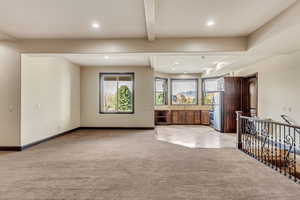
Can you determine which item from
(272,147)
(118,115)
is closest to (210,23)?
(272,147)

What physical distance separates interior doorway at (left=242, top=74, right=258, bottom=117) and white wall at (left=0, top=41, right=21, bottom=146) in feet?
25.0

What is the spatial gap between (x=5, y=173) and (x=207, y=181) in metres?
3.42

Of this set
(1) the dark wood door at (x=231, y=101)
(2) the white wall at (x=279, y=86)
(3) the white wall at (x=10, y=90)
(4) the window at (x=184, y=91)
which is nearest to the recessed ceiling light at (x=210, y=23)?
(2) the white wall at (x=279, y=86)

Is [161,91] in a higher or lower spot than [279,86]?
higher

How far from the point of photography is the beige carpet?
2502 millimetres

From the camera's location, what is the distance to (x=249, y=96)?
24.2ft

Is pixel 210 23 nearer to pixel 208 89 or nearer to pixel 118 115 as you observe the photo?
pixel 118 115

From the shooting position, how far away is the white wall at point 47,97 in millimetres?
4895

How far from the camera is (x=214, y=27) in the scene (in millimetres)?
3947

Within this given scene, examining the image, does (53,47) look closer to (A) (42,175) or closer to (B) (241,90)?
(A) (42,175)

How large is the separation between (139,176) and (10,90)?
13.1ft

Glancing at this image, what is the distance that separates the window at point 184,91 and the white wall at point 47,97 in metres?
5.35

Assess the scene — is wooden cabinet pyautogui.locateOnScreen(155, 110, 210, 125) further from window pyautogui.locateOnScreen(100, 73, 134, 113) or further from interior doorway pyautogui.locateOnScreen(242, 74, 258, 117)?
Answer: interior doorway pyautogui.locateOnScreen(242, 74, 258, 117)

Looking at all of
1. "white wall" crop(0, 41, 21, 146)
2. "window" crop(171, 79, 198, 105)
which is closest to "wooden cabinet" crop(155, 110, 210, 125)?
"window" crop(171, 79, 198, 105)
